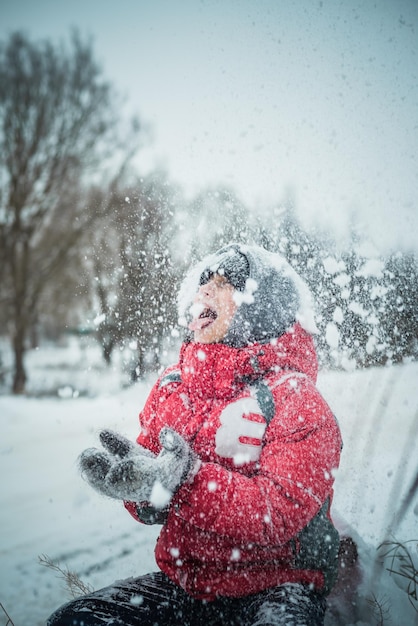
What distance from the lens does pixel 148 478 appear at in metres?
1.00

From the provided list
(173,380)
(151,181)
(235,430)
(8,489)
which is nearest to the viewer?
(235,430)

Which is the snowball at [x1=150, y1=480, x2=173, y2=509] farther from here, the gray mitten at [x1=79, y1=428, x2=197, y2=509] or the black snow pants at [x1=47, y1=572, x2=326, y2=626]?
the black snow pants at [x1=47, y1=572, x2=326, y2=626]

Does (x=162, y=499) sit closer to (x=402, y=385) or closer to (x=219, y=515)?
(x=219, y=515)

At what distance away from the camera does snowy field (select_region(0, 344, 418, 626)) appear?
7.43ft

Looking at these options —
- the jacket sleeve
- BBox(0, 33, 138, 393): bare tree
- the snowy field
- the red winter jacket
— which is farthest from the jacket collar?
BBox(0, 33, 138, 393): bare tree

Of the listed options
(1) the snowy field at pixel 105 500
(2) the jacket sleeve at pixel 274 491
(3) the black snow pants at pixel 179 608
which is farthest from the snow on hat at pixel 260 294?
(3) the black snow pants at pixel 179 608

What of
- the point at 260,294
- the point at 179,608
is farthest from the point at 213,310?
the point at 179,608

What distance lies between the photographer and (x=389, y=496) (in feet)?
8.89

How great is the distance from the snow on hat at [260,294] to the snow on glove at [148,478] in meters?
0.58

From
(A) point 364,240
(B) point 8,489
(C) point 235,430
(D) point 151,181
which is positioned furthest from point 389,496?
(D) point 151,181

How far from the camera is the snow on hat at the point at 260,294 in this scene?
1425 mm

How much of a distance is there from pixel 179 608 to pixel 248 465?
2.13 ft

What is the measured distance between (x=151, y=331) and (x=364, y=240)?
413 cm

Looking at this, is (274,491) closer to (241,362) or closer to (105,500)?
(241,362)
